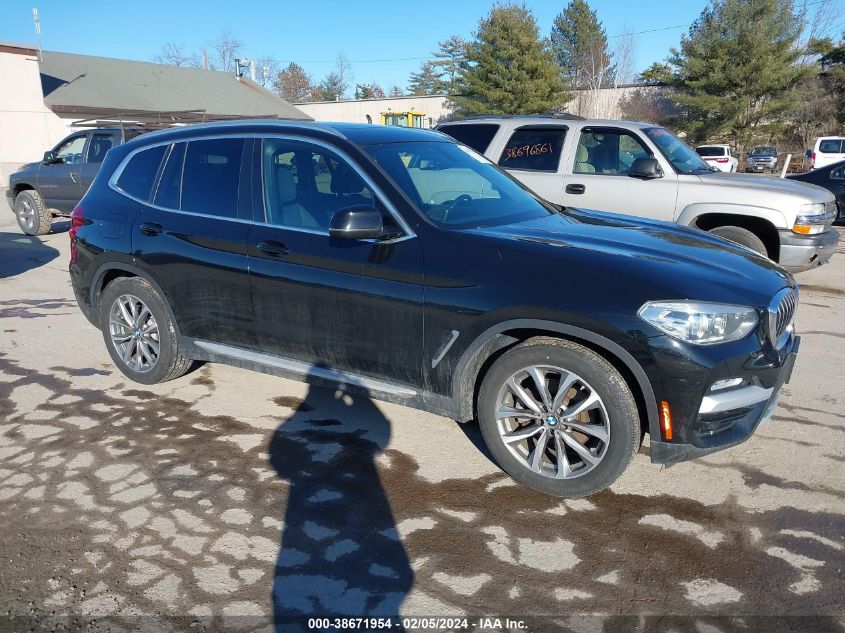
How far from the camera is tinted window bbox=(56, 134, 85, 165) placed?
1208 centimetres

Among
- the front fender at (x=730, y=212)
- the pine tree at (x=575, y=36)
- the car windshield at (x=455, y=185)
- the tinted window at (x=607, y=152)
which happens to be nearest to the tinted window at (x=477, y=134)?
the tinted window at (x=607, y=152)

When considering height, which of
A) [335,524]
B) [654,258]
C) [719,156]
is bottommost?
[335,524]

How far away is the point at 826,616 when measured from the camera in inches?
103

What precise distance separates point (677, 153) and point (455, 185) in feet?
16.2

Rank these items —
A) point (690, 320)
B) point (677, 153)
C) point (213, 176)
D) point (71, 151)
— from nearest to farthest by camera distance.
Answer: point (690, 320) → point (213, 176) → point (677, 153) → point (71, 151)

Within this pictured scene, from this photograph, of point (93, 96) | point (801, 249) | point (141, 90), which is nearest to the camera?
point (801, 249)

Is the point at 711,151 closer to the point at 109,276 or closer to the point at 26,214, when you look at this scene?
the point at 26,214

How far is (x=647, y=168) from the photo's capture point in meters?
7.61

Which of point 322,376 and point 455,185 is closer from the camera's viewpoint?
point 322,376

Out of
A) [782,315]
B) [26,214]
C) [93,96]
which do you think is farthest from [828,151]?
[93,96]

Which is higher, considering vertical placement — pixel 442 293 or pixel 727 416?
pixel 442 293

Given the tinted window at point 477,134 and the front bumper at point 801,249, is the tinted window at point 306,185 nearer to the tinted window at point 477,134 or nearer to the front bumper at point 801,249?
the tinted window at point 477,134

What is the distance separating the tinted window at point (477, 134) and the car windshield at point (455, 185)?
3892 mm

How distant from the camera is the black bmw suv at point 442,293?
318 centimetres
